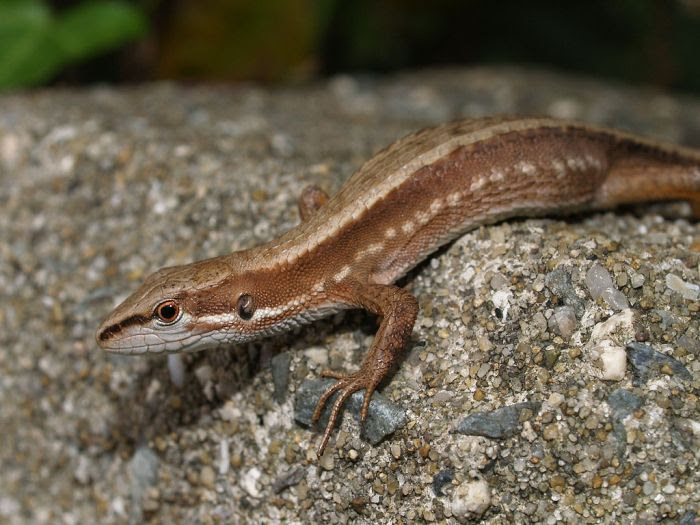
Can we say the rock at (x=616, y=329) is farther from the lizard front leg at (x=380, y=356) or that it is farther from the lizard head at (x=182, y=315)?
the lizard head at (x=182, y=315)

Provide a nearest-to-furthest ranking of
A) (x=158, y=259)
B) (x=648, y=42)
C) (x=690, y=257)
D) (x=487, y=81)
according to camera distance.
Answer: (x=690, y=257), (x=158, y=259), (x=648, y=42), (x=487, y=81)

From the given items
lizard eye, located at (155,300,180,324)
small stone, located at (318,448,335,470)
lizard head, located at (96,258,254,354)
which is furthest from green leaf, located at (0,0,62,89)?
small stone, located at (318,448,335,470)

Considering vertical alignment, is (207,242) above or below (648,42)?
below

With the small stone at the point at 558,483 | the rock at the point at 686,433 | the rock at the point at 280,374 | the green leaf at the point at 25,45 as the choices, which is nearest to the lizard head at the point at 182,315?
the rock at the point at 280,374

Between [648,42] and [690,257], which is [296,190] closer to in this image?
[690,257]

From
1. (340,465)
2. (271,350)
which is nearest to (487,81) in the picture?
(271,350)

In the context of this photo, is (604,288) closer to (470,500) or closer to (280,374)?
(470,500)

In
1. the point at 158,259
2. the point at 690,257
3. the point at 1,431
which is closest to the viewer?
the point at 690,257
